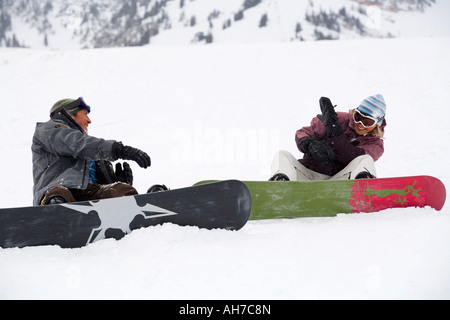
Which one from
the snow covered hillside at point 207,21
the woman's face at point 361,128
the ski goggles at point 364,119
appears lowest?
the snow covered hillside at point 207,21

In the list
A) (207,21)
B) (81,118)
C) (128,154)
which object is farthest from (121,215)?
(207,21)

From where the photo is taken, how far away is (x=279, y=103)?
10.3 metres

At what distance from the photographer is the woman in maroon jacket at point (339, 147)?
3.80 meters

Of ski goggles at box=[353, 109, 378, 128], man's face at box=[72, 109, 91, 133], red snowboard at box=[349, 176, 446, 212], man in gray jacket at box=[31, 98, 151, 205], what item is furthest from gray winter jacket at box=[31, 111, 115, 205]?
ski goggles at box=[353, 109, 378, 128]

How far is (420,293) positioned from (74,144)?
2244 mm

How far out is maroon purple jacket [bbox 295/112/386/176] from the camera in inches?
155

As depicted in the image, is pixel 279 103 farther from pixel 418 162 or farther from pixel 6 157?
pixel 6 157

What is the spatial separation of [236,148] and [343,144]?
3.66 metres

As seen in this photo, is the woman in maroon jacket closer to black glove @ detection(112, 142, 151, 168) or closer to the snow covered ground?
the snow covered ground

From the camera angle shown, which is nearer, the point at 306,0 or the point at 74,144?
the point at 74,144

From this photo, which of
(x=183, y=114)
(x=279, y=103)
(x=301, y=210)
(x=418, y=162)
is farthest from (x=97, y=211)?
(x=279, y=103)

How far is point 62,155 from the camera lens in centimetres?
317

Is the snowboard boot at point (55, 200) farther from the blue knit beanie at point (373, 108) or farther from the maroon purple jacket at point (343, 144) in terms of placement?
the blue knit beanie at point (373, 108)

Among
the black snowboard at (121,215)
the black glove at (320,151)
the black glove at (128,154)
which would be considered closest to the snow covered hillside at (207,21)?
the black glove at (320,151)
